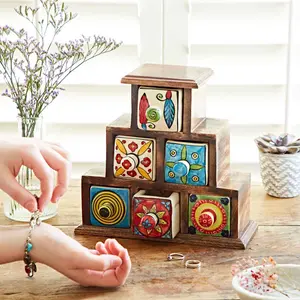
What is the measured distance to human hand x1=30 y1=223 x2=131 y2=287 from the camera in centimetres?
147

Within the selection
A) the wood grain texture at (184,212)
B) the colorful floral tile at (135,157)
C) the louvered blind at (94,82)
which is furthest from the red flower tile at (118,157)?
the louvered blind at (94,82)

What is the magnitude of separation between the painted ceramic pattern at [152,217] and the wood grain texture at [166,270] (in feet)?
0.08

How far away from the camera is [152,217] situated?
5.43 ft

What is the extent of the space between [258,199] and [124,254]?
0.53 meters

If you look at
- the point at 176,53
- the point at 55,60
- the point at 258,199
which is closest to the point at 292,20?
the point at 176,53

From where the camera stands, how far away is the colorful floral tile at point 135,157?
5.51 ft

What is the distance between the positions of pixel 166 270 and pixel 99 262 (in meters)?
0.14

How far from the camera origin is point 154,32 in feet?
6.93

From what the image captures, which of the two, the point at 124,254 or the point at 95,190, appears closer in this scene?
the point at 124,254

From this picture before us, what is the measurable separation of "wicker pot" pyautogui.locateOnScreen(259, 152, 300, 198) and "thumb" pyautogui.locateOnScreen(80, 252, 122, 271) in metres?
0.55

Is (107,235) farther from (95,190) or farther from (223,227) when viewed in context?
(223,227)

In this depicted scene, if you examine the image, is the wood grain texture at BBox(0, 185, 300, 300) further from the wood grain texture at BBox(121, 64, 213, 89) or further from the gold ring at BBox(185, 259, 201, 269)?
the wood grain texture at BBox(121, 64, 213, 89)

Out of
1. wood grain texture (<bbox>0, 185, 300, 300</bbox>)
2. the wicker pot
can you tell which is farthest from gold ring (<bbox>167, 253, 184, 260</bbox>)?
the wicker pot

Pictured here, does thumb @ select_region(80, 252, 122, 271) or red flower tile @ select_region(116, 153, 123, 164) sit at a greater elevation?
red flower tile @ select_region(116, 153, 123, 164)
